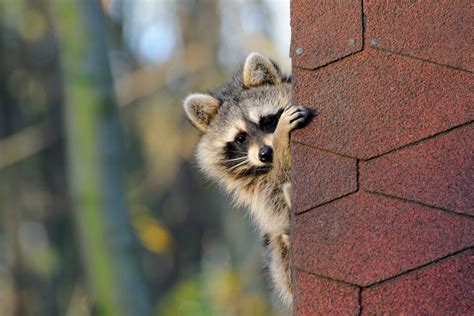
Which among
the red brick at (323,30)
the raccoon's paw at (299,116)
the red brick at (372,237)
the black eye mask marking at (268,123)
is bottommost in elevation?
the black eye mask marking at (268,123)

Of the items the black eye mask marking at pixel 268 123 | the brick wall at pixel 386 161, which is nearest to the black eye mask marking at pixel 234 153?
the black eye mask marking at pixel 268 123

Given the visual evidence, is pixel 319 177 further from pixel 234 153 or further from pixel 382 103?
pixel 234 153

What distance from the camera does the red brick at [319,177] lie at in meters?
3.22

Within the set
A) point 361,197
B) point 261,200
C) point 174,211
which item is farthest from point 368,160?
point 174,211

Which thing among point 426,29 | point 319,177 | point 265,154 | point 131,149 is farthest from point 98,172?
point 131,149

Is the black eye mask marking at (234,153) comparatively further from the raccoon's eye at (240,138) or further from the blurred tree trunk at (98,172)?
the blurred tree trunk at (98,172)

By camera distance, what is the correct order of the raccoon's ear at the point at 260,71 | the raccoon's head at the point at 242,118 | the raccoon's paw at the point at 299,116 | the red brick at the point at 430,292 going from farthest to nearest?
the raccoon's ear at the point at 260,71 → the raccoon's head at the point at 242,118 → the raccoon's paw at the point at 299,116 → the red brick at the point at 430,292

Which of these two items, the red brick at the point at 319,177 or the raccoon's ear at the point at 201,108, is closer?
the red brick at the point at 319,177

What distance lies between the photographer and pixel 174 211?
2666 cm

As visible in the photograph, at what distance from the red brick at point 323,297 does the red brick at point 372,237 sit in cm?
3

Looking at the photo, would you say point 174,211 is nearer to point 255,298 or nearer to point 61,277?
point 61,277

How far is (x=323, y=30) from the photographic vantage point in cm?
335

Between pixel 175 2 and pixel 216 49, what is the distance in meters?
2.05

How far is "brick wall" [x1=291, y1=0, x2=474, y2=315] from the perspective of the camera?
10.0 ft
